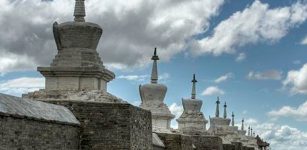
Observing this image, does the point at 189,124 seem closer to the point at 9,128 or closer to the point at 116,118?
the point at 116,118

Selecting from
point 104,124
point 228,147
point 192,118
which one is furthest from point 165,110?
point 104,124

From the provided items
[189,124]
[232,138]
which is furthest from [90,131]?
[232,138]

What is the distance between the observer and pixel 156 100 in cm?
4094

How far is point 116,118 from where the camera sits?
66.8 ft

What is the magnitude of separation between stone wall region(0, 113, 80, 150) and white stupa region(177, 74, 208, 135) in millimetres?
25981

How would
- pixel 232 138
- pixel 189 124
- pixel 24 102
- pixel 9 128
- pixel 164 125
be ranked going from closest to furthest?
pixel 9 128 < pixel 24 102 < pixel 164 125 < pixel 189 124 < pixel 232 138

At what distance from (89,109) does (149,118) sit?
372 centimetres

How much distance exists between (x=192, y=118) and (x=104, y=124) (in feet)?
89.0

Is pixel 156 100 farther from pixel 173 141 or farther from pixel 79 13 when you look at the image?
pixel 79 13

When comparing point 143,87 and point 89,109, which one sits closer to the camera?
point 89,109

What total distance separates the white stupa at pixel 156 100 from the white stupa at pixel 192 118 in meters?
4.58

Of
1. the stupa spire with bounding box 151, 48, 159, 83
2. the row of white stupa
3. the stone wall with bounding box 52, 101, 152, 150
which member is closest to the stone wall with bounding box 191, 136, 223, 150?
the row of white stupa

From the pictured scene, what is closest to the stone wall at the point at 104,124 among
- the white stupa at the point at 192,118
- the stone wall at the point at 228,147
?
the white stupa at the point at 192,118

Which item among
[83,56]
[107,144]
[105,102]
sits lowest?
[107,144]
